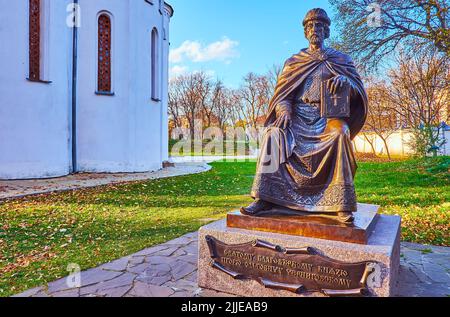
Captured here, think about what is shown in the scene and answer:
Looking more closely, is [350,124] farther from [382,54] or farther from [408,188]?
[382,54]

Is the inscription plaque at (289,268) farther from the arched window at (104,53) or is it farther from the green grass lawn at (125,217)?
the arched window at (104,53)

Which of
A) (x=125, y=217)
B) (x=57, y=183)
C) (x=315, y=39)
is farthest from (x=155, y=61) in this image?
(x=315, y=39)

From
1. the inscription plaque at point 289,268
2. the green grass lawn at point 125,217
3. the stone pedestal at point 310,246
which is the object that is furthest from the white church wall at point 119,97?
the inscription plaque at point 289,268

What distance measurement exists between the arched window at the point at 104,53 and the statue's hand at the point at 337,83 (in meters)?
13.1

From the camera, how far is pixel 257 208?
11.3 feet

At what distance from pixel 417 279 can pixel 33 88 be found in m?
12.5

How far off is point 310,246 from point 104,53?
14.1 m

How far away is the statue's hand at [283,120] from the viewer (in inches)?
138

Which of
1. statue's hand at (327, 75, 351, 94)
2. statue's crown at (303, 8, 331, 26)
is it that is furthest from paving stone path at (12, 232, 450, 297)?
statue's crown at (303, 8, 331, 26)

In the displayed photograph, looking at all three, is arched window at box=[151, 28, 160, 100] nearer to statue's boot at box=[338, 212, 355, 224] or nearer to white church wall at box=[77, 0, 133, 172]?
white church wall at box=[77, 0, 133, 172]

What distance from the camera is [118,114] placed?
14852 millimetres

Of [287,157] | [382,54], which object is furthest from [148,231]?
[382,54]

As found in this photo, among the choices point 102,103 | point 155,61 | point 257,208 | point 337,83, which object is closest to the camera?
point 337,83

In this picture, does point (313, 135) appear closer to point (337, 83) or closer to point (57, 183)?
point (337, 83)
